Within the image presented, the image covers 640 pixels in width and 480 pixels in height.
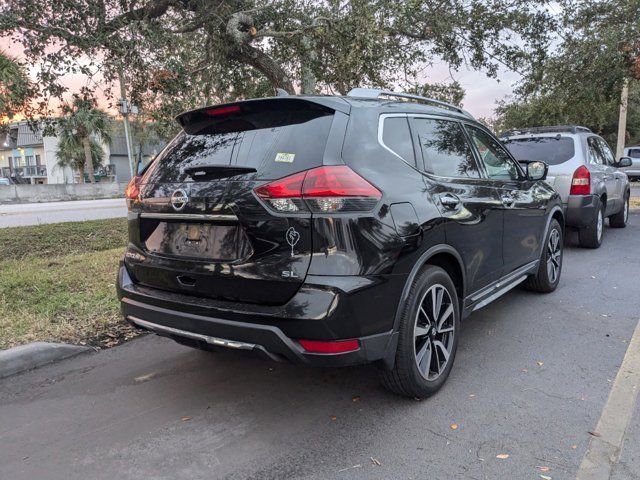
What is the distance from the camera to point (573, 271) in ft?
21.7

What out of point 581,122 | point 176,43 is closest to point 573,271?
point 176,43

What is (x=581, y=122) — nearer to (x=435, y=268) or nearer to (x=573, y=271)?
(x=573, y=271)

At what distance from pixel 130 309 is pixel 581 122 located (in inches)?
1284

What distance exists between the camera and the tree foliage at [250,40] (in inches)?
297

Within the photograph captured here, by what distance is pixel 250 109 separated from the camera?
3100 millimetres

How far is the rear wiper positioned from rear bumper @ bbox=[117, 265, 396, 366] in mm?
701

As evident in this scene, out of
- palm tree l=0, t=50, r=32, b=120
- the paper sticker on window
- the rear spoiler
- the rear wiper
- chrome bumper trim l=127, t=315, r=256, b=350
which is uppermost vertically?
palm tree l=0, t=50, r=32, b=120

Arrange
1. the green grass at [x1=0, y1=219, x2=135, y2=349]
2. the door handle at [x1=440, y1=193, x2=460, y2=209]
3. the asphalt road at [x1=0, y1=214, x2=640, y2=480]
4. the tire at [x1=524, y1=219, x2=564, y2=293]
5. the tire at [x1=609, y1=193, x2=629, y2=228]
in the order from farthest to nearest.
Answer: the tire at [x1=609, y1=193, x2=629, y2=228]
the tire at [x1=524, y1=219, x2=564, y2=293]
the green grass at [x1=0, y1=219, x2=135, y2=349]
the door handle at [x1=440, y1=193, x2=460, y2=209]
the asphalt road at [x1=0, y1=214, x2=640, y2=480]

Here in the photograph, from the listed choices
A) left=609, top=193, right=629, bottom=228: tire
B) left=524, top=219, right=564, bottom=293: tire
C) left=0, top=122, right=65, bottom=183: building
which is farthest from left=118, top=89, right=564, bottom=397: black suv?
left=0, top=122, right=65, bottom=183: building

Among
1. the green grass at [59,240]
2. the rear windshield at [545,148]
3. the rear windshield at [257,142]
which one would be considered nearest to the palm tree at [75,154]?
the green grass at [59,240]

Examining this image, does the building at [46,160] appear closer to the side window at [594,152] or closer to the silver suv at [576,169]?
the silver suv at [576,169]

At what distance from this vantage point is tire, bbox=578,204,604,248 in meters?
7.71

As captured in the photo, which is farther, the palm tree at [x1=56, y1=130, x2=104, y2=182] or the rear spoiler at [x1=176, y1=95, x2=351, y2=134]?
the palm tree at [x1=56, y1=130, x2=104, y2=182]

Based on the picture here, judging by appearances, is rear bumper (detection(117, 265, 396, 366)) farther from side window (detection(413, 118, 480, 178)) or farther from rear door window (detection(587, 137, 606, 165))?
rear door window (detection(587, 137, 606, 165))
